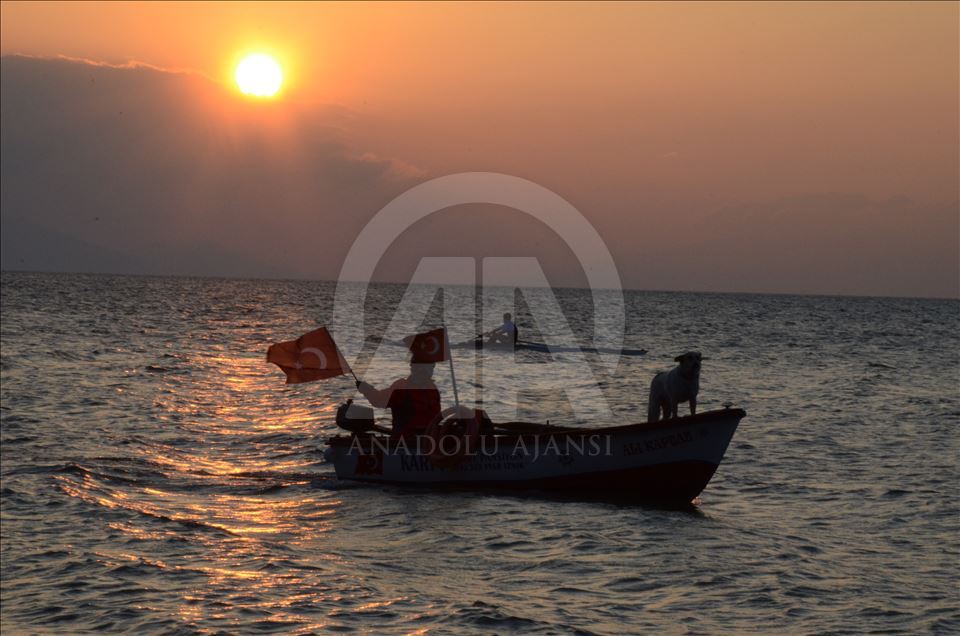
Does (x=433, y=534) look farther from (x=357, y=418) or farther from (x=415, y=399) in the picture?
(x=357, y=418)

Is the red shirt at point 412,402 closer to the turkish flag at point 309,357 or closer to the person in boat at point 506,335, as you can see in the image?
the turkish flag at point 309,357

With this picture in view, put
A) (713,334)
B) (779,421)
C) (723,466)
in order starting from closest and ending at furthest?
1. (723,466)
2. (779,421)
3. (713,334)

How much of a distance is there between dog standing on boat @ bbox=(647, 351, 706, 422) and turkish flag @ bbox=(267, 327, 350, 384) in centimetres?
579

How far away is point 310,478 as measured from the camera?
19906 mm

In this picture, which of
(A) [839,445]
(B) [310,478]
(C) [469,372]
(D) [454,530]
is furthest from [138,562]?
(C) [469,372]

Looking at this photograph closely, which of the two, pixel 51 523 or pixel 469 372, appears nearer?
pixel 51 523

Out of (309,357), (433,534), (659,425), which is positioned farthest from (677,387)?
(309,357)

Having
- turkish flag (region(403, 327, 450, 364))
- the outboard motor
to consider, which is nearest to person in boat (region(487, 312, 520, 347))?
the outboard motor

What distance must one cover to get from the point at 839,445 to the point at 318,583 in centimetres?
1598

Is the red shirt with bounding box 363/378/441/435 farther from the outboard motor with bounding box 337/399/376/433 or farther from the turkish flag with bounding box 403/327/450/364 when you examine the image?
the outboard motor with bounding box 337/399/376/433

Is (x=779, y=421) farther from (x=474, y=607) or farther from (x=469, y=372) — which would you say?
(x=474, y=607)

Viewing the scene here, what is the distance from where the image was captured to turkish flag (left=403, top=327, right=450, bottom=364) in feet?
60.5

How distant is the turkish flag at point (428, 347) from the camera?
1845 centimetres

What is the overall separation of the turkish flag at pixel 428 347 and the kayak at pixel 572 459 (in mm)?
1460
